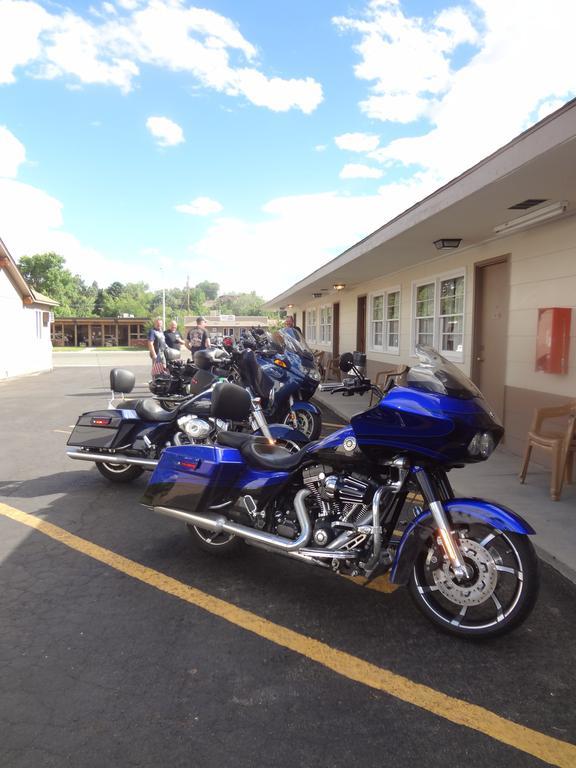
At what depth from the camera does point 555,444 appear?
4.98m

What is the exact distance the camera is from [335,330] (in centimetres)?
1806

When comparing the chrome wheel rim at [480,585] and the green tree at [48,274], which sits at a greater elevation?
the green tree at [48,274]

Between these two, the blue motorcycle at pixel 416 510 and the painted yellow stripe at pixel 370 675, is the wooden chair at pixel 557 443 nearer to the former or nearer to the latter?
the blue motorcycle at pixel 416 510

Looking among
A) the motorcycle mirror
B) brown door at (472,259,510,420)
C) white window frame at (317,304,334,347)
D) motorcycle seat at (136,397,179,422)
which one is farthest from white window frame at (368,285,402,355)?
the motorcycle mirror

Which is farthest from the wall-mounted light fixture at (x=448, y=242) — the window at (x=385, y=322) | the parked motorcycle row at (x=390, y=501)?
the parked motorcycle row at (x=390, y=501)

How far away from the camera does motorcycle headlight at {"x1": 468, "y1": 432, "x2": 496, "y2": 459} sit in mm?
2707

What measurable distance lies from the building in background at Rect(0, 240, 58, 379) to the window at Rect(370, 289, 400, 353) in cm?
1222

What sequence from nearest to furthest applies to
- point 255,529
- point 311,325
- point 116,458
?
point 255,529
point 116,458
point 311,325

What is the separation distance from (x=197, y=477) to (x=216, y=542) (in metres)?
0.62

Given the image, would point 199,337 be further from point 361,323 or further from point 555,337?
point 555,337

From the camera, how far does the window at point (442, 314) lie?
28.3 ft

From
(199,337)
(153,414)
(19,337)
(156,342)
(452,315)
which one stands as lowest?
(153,414)

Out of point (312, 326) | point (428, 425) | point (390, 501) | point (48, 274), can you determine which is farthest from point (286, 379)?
point (48, 274)

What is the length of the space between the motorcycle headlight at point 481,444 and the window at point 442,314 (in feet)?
19.5
